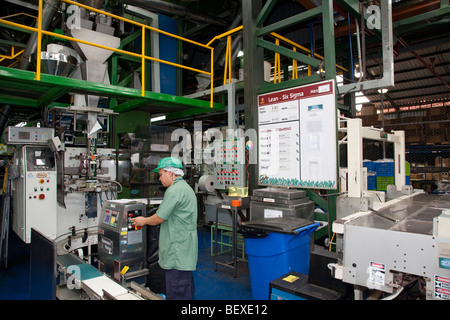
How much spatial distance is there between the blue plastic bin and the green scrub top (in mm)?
808

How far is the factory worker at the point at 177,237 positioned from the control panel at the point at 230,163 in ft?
7.09

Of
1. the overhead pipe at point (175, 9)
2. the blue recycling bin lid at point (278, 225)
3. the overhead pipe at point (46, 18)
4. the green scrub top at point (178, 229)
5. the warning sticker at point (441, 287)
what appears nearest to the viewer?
the warning sticker at point (441, 287)

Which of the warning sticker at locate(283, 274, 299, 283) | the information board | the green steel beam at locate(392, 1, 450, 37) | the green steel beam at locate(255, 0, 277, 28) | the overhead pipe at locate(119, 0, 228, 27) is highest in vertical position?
the overhead pipe at locate(119, 0, 228, 27)

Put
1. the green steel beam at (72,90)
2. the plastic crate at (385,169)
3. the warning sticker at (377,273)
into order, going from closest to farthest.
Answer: the warning sticker at (377,273)
the green steel beam at (72,90)
the plastic crate at (385,169)

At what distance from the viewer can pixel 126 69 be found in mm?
8086

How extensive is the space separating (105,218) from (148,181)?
9.47 feet

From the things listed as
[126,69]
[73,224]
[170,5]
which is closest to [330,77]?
[170,5]

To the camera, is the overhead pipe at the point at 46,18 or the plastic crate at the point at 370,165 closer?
the plastic crate at the point at 370,165

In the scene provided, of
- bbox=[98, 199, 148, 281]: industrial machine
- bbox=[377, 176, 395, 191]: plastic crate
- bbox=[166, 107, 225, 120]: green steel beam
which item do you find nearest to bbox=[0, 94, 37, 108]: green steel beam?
bbox=[166, 107, 225, 120]: green steel beam

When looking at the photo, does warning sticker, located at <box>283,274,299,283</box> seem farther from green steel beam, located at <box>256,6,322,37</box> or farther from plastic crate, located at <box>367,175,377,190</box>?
green steel beam, located at <box>256,6,322,37</box>

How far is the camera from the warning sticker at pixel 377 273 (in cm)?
208

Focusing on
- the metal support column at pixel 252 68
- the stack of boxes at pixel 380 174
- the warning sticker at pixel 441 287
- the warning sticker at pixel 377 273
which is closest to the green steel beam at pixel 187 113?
the metal support column at pixel 252 68

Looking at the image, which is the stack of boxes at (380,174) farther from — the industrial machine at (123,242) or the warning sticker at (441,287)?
the industrial machine at (123,242)

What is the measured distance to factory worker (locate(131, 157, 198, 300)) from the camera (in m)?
3.12
